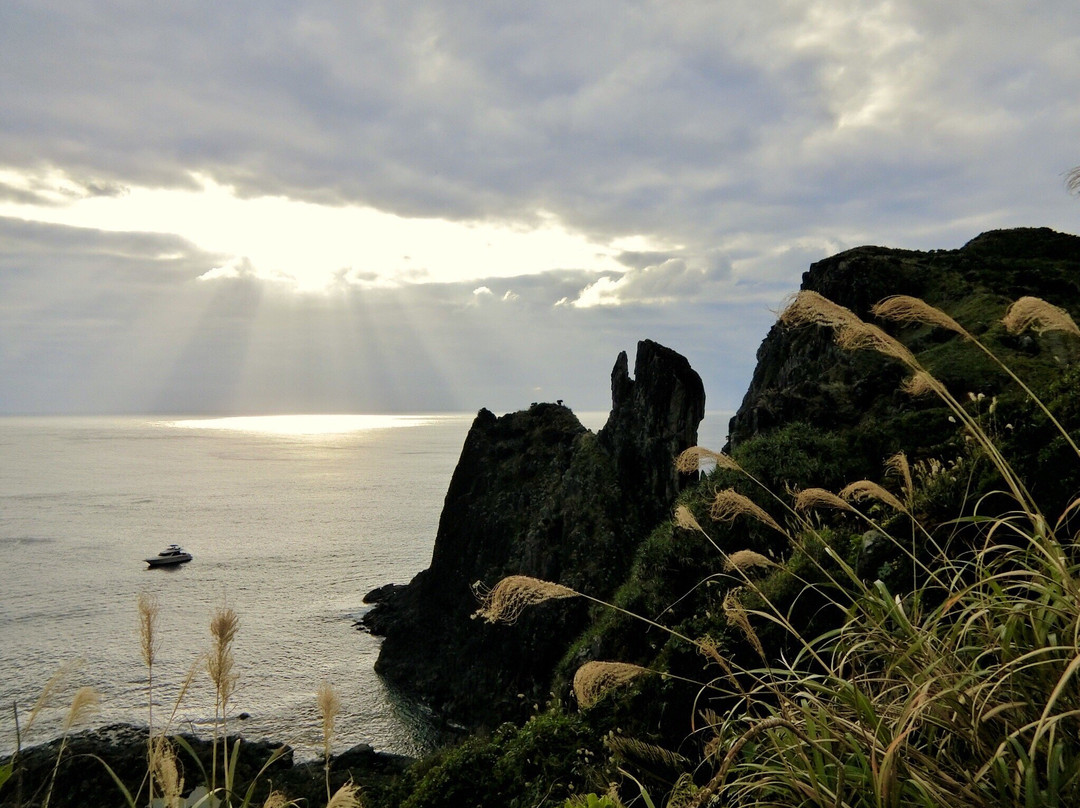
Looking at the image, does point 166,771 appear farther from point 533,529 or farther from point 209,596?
point 209,596

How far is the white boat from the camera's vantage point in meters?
83.1

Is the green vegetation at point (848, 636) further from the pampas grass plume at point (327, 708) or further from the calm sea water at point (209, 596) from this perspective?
the calm sea water at point (209, 596)

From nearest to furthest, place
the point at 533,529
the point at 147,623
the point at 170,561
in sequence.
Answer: the point at 147,623 → the point at 533,529 → the point at 170,561

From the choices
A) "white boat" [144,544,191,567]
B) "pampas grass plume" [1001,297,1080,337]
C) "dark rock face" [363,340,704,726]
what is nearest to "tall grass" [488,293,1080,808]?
"pampas grass plume" [1001,297,1080,337]

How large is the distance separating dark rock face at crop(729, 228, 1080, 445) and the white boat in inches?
2960

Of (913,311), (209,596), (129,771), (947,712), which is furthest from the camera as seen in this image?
(209,596)

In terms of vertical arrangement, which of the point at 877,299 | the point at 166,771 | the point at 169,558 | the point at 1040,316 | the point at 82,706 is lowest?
the point at 169,558

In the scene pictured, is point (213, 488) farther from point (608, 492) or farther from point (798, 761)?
point (798, 761)

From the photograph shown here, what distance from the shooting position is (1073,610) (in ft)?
11.2

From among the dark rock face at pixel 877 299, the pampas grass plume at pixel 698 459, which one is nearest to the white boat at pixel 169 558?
the dark rock face at pixel 877 299

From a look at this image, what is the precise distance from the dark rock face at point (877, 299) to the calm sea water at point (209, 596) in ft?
52.9

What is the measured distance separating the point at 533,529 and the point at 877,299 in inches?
1040

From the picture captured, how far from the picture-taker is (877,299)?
27875 millimetres

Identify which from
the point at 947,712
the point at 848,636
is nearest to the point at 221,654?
the point at 848,636
